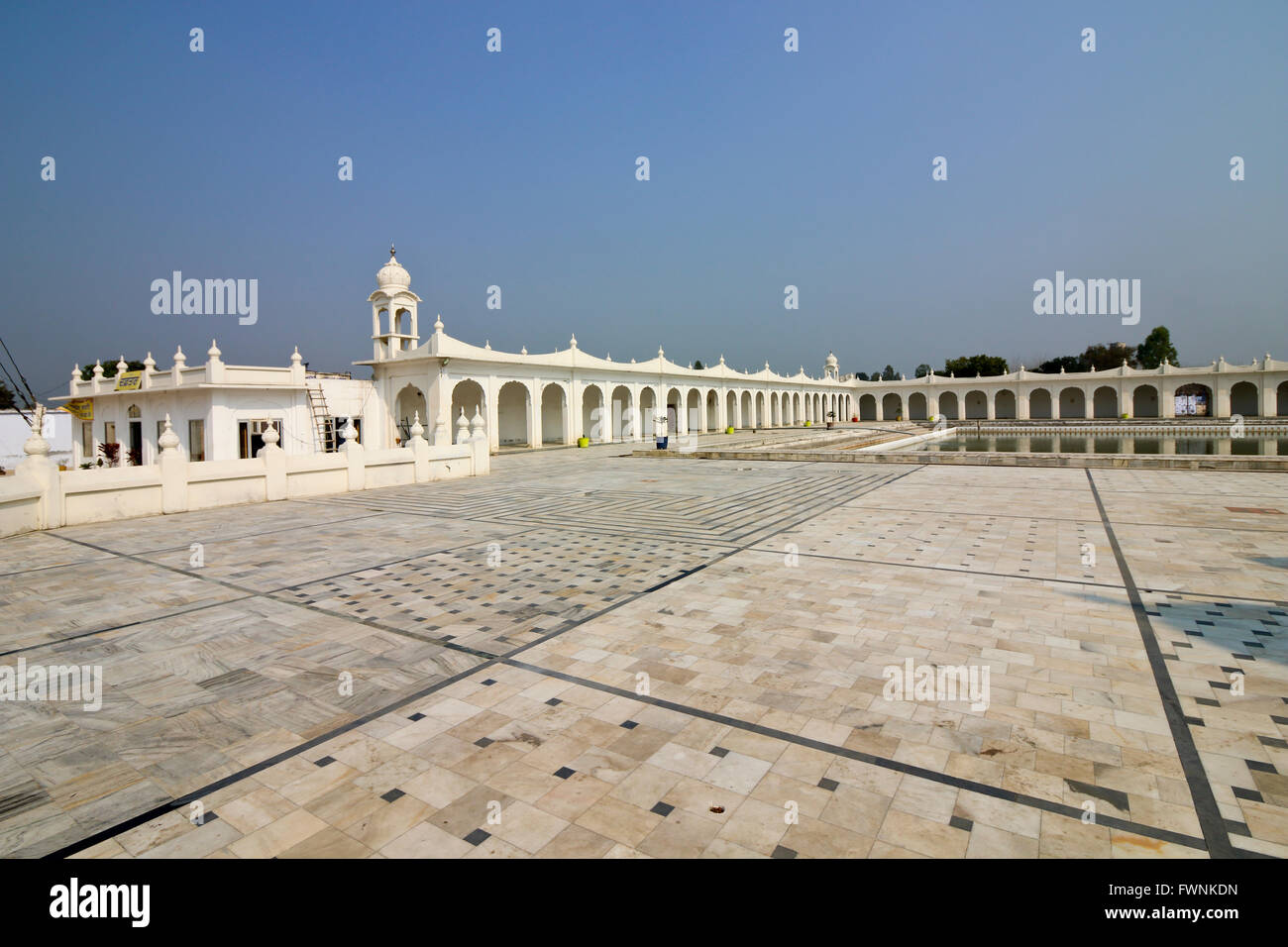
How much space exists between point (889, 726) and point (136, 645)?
576cm

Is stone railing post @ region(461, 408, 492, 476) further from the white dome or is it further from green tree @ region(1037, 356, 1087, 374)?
green tree @ region(1037, 356, 1087, 374)

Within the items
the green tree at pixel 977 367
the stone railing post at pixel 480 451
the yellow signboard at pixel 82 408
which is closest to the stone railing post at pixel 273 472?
the stone railing post at pixel 480 451

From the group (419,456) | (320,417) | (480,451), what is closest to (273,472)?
(419,456)

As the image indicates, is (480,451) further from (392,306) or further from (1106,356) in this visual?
(1106,356)

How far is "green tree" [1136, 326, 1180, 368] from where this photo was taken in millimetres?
69812

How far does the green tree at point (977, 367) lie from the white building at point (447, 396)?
22.1 meters

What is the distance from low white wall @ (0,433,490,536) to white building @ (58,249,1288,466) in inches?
109

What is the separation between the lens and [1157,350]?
7000cm

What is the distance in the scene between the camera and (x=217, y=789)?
3.12 meters

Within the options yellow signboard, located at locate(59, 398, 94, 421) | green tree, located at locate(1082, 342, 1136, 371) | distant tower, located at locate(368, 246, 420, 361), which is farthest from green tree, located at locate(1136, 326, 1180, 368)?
yellow signboard, located at locate(59, 398, 94, 421)

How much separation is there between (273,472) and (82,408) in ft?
71.8

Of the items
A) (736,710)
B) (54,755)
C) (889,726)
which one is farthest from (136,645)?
(889,726)
